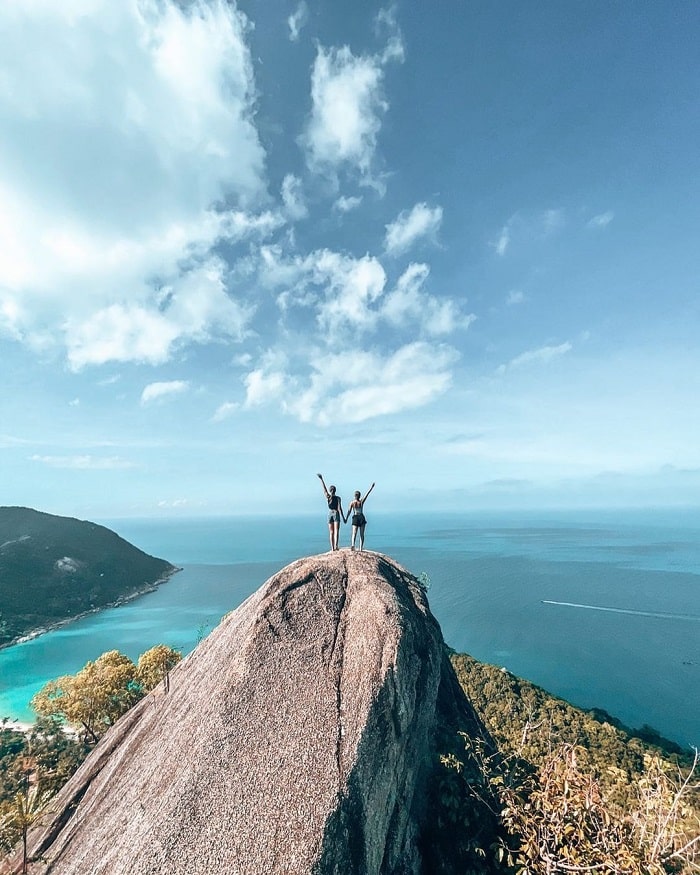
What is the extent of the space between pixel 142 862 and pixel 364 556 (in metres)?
13.3

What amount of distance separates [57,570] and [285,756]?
137 meters

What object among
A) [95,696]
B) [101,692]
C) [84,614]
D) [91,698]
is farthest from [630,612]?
[84,614]

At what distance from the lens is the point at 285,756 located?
12.2 m

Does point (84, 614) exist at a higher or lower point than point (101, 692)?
lower

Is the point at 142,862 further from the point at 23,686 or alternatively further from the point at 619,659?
the point at 619,659

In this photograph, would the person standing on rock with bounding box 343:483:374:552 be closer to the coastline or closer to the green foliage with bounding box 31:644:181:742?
the green foliage with bounding box 31:644:181:742

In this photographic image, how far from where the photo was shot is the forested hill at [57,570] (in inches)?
3999

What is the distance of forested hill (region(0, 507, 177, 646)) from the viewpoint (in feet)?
333

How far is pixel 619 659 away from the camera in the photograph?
82.7 m

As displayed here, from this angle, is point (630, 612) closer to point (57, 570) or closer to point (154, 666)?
point (154, 666)

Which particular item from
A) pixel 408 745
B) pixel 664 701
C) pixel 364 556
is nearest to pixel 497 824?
pixel 408 745

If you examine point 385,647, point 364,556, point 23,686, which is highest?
point 364,556

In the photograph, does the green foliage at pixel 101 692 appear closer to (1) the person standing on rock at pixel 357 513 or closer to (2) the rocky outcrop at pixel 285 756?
(2) the rocky outcrop at pixel 285 756

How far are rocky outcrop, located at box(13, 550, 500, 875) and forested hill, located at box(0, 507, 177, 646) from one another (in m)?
106
